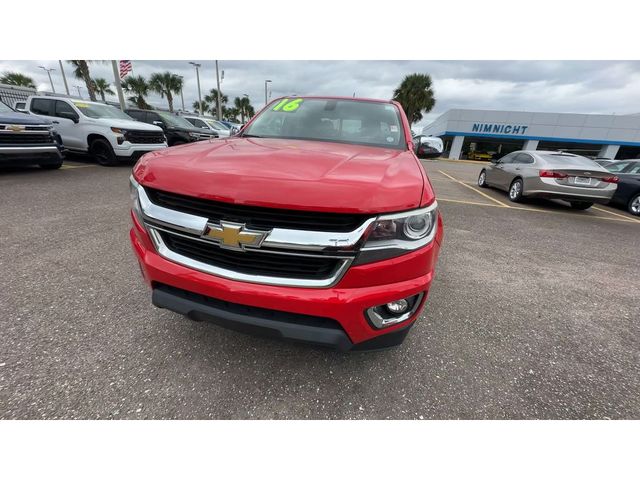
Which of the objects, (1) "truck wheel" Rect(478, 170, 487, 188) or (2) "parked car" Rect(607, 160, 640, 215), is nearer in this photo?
(2) "parked car" Rect(607, 160, 640, 215)

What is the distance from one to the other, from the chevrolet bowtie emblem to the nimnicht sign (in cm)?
3966

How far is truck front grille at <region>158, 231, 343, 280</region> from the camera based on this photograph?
137cm

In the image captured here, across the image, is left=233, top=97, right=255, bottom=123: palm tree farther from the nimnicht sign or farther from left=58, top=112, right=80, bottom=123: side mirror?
left=58, top=112, right=80, bottom=123: side mirror

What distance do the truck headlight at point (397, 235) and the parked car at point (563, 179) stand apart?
722 cm

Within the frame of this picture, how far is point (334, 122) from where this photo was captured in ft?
8.84

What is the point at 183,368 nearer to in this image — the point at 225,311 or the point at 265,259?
the point at 225,311

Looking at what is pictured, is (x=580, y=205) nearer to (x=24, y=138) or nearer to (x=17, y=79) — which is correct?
(x=24, y=138)

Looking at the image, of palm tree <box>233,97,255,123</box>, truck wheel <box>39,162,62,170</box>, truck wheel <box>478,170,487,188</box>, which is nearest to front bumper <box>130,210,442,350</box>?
truck wheel <box>39,162,62,170</box>

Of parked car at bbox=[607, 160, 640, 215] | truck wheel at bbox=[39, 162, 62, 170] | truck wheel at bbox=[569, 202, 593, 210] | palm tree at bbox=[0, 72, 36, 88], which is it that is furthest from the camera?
palm tree at bbox=[0, 72, 36, 88]

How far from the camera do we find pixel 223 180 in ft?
4.56

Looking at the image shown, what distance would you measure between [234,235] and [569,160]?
28.4 feet

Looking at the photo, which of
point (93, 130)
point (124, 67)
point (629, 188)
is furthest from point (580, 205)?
point (124, 67)

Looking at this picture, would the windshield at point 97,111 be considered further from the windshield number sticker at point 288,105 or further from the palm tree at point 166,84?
the palm tree at point 166,84

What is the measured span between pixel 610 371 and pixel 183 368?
2838 millimetres
